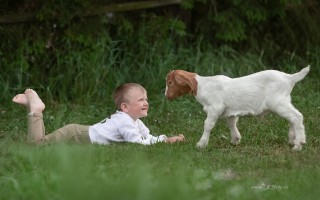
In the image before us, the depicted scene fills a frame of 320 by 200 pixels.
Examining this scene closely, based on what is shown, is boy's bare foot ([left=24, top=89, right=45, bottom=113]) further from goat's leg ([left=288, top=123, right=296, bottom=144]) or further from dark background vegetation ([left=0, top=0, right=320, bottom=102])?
goat's leg ([left=288, top=123, right=296, bottom=144])

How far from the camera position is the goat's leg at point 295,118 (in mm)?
5668

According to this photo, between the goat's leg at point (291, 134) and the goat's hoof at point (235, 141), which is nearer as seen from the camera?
the goat's leg at point (291, 134)

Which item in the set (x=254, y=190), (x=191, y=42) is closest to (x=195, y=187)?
(x=254, y=190)

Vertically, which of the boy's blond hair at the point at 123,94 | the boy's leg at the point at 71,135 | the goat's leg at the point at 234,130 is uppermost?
the boy's blond hair at the point at 123,94

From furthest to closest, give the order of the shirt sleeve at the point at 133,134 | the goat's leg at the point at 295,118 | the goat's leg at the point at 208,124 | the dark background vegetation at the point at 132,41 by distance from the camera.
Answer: the dark background vegetation at the point at 132,41
the shirt sleeve at the point at 133,134
the goat's leg at the point at 208,124
the goat's leg at the point at 295,118

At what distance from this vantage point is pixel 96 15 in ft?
34.2

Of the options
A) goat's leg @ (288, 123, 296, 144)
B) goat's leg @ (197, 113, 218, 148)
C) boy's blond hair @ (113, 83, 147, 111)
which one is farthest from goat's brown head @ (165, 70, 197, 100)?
goat's leg @ (288, 123, 296, 144)

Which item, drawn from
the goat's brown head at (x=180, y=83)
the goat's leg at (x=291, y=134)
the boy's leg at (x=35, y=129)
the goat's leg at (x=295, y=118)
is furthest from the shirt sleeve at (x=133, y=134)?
the goat's leg at (x=295, y=118)

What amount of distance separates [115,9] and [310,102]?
11.0 feet

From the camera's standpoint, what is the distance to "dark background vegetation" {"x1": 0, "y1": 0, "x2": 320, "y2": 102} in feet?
32.4

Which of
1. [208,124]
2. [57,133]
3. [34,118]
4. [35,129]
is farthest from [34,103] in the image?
[208,124]

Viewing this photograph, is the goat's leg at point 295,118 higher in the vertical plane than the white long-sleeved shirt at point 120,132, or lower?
higher

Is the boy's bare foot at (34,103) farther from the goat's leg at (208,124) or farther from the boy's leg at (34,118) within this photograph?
the goat's leg at (208,124)

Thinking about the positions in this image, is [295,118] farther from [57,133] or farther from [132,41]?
[132,41]
